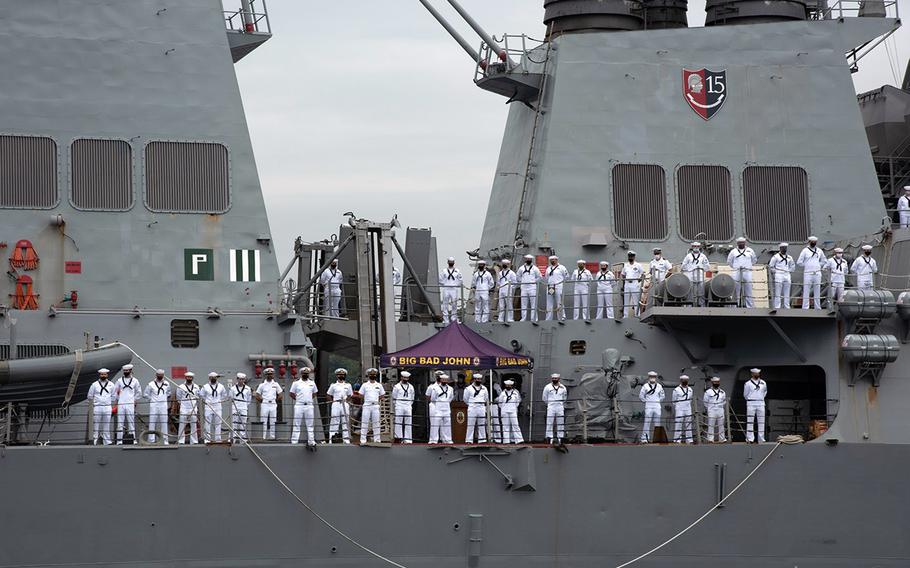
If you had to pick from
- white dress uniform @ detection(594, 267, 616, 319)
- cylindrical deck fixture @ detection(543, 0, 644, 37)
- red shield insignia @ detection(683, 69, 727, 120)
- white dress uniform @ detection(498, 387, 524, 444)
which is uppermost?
cylindrical deck fixture @ detection(543, 0, 644, 37)

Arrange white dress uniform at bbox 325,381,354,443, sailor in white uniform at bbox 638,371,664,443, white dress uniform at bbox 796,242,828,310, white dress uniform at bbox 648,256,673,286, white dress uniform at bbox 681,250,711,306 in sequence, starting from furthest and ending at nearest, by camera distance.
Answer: white dress uniform at bbox 648,256,673,286
white dress uniform at bbox 796,242,828,310
white dress uniform at bbox 681,250,711,306
sailor in white uniform at bbox 638,371,664,443
white dress uniform at bbox 325,381,354,443

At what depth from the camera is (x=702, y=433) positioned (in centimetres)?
1930

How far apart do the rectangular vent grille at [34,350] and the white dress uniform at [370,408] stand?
12.8 ft

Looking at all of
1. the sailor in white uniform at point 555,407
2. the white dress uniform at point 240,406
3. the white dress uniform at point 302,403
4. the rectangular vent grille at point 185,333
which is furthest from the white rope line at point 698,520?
the rectangular vent grille at point 185,333

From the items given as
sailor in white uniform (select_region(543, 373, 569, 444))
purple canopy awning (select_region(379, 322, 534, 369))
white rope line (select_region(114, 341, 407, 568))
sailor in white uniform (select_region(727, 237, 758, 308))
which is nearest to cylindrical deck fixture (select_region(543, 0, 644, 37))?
sailor in white uniform (select_region(727, 237, 758, 308))

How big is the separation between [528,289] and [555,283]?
0.42 m

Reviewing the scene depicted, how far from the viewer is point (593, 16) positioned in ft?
72.8

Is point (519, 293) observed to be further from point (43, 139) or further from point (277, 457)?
point (43, 139)

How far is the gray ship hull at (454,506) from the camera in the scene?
677 inches

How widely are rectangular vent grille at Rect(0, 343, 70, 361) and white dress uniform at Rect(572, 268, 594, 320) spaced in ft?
23.1

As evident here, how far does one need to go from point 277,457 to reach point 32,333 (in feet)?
12.3

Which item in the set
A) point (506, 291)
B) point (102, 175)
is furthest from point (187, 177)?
point (506, 291)

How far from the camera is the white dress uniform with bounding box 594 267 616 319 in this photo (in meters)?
20.3

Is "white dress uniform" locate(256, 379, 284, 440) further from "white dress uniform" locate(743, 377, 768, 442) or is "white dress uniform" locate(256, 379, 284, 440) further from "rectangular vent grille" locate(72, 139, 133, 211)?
"white dress uniform" locate(743, 377, 768, 442)
